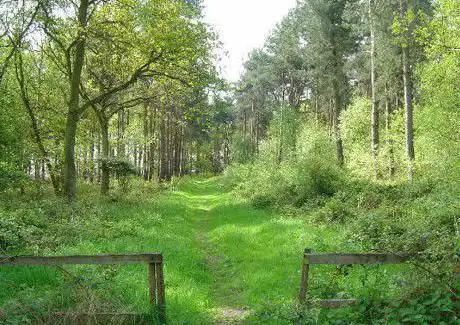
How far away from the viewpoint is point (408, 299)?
5430 mm

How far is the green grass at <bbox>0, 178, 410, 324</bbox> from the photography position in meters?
6.62

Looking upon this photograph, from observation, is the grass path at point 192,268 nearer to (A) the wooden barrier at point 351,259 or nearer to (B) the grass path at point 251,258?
(B) the grass path at point 251,258

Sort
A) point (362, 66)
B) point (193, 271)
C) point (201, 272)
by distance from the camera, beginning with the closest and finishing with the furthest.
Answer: point (193, 271)
point (201, 272)
point (362, 66)

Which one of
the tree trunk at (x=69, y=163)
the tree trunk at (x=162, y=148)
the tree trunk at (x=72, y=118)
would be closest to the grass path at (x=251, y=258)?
the tree trunk at (x=69, y=163)

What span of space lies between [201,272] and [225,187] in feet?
97.3

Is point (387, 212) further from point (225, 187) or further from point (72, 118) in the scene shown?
point (225, 187)

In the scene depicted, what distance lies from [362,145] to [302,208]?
23.8 m

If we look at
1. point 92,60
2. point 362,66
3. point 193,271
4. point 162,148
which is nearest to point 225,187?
point 162,148

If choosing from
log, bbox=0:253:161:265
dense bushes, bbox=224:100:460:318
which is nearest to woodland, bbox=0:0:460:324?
dense bushes, bbox=224:100:460:318

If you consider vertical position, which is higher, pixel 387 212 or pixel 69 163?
pixel 69 163

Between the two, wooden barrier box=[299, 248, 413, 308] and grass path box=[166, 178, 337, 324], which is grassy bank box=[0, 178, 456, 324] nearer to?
grass path box=[166, 178, 337, 324]

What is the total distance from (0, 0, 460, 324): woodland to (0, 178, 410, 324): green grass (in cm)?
6

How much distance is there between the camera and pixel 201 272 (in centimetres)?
1034

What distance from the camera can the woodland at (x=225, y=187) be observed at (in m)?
6.54
